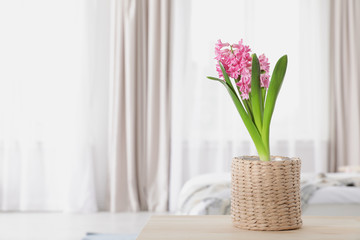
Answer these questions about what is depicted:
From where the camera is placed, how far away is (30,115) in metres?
4.01

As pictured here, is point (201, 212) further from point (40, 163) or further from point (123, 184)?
point (40, 163)

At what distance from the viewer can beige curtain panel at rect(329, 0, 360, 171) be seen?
3977 mm

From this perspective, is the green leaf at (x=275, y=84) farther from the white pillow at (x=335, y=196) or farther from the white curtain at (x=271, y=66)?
the white curtain at (x=271, y=66)

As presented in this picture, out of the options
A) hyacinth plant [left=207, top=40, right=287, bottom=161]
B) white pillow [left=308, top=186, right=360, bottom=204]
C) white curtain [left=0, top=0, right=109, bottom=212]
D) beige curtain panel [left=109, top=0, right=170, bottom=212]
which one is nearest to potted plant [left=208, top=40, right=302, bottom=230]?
hyacinth plant [left=207, top=40, right=287, bottom=161]

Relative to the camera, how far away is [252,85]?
1.08 metres

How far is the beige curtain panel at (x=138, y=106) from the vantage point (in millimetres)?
3912

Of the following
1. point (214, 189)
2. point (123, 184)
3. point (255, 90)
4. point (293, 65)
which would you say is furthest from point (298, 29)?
point (255, 90)

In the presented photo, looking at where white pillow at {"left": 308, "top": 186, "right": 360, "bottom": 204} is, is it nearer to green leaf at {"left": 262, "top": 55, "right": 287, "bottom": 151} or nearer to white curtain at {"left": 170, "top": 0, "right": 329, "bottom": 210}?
green leaf at {"left": 262, "top": 55, "right": 287, "bottom": 151}

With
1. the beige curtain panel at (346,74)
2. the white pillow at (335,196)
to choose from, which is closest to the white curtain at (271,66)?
the beige curtain panel at (346,74)

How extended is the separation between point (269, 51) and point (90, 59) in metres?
1.50

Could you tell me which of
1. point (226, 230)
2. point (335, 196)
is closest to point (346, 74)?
point (335, 196)

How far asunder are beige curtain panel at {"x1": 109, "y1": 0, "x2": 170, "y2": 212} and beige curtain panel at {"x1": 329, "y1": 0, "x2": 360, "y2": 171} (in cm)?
141

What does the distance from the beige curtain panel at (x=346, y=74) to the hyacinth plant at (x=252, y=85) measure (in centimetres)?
310

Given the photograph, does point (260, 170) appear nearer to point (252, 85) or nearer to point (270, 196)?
point (270, 196)
